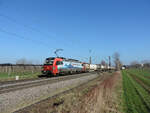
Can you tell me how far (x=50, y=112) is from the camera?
21.8 ft

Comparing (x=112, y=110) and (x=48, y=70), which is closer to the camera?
(x=112, y=110)

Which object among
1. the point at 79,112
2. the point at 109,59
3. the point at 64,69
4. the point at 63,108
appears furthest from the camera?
the point at 109,59

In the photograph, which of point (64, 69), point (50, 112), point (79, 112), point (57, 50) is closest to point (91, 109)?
point (79, 112)

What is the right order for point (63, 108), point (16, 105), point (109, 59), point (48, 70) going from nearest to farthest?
1. point (63, 108)
2. point (16, 105)
3. point (48, 70)
4. point (109, 59)

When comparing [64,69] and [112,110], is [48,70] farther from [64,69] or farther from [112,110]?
[112,110]

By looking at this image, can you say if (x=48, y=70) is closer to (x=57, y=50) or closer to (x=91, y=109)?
(x=57, y=50)

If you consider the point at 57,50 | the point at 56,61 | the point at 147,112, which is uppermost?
the point at 57,50

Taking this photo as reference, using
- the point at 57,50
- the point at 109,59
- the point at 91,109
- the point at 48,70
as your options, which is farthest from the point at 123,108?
the point at 109,59

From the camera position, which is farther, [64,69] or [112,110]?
[64,69]

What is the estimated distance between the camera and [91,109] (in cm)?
698

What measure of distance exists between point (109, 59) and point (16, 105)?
87371 millimetres

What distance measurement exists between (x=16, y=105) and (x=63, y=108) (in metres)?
2.96

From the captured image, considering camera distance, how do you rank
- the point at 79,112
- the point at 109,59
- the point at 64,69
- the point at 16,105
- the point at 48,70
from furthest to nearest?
the point at 109,59 < the point at 64,69 < the point at 48,70 < the point at 16,105 < the point at 79,112

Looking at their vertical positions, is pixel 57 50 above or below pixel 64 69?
above
